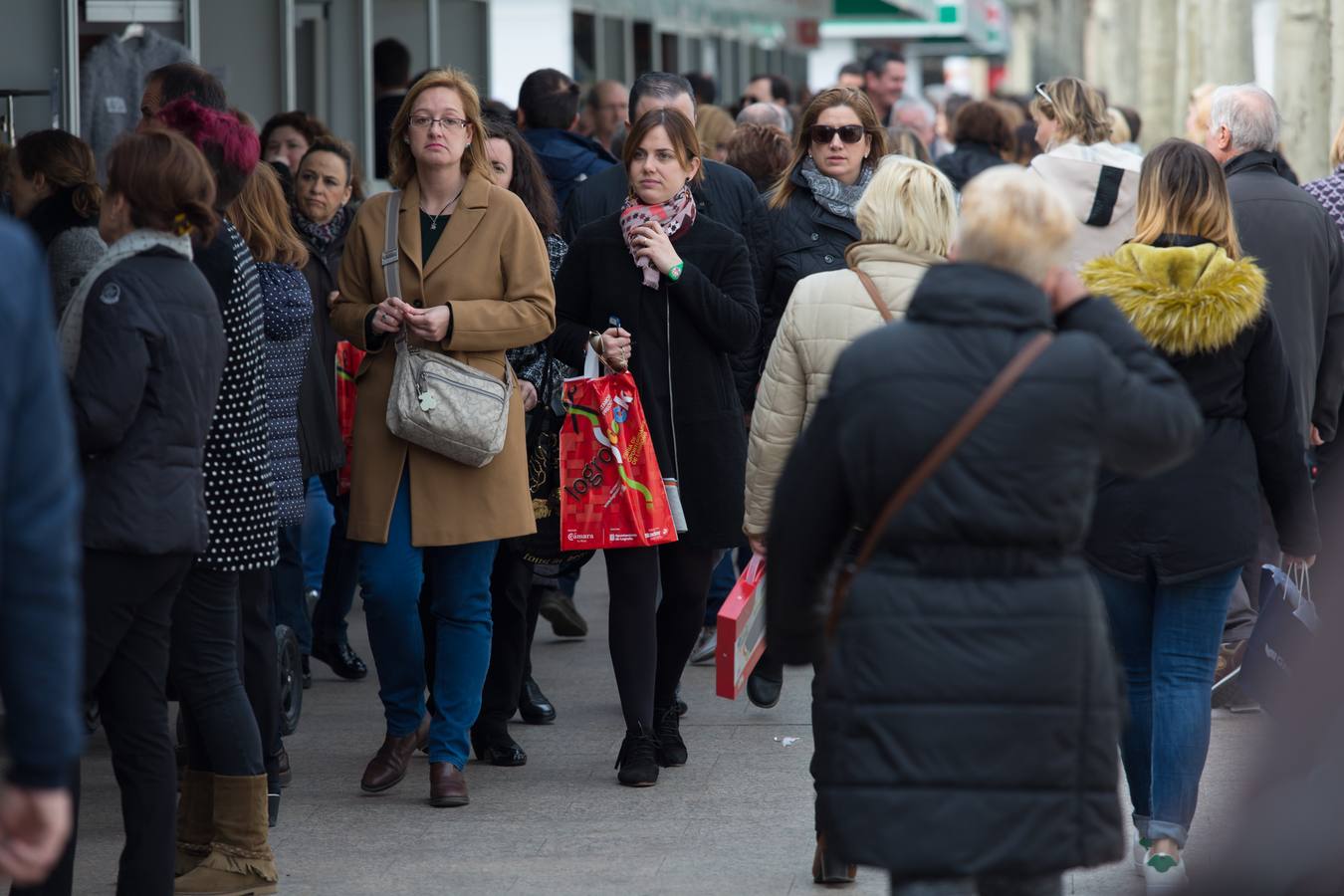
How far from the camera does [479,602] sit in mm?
6008

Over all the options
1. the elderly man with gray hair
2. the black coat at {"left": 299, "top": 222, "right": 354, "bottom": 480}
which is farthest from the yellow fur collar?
the black coat at {"left": 299, "top": 222, "right": 354, "bottom": 480}

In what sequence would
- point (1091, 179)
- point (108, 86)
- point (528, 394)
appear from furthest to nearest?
point (108, 86) < point (1091, 179) < point (528, 394)

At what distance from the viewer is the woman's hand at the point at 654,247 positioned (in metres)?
6.12

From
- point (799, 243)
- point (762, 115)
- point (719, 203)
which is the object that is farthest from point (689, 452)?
point (762, 115)

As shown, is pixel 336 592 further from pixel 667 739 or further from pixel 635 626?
pixel 635 626

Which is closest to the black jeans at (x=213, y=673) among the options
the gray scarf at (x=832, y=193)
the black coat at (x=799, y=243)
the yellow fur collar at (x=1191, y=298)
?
the yellow fur collar at (x=1191, y=298)

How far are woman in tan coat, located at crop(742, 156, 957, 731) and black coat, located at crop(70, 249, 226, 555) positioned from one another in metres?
1.38

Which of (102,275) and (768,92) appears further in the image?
(768,92)

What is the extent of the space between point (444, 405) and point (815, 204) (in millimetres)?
1953

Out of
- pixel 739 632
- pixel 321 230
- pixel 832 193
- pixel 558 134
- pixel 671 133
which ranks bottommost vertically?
pixel 739 632

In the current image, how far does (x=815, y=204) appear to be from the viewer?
7199mm

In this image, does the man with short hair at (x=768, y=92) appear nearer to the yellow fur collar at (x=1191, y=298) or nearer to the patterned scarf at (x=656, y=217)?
the patterned scarf at (x=656, y=217)

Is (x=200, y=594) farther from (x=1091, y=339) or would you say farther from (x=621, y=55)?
(x=621, y=55)

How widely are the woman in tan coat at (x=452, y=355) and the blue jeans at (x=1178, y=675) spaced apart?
5.70 feet
